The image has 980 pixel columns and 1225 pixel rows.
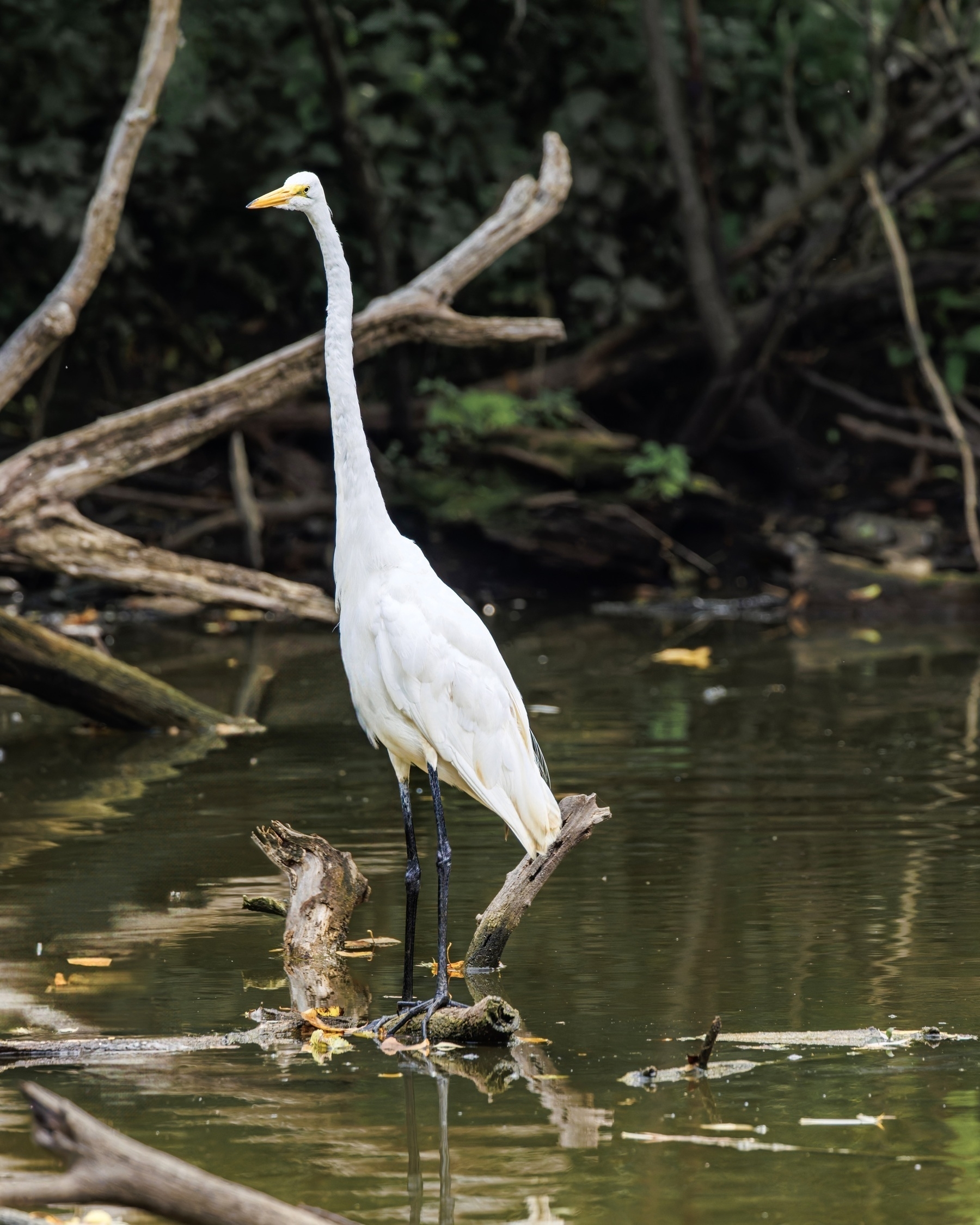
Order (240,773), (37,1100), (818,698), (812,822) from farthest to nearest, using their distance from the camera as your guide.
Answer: (818,698) → (240,773) → (812,822) → (37,1100)

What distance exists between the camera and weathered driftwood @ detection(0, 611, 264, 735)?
806 centimetres

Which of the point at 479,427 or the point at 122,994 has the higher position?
the point at 479,427

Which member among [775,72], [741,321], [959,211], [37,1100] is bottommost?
[37,1100]

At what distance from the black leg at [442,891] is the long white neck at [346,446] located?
27.1 inches

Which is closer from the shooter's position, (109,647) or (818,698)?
(818,698)

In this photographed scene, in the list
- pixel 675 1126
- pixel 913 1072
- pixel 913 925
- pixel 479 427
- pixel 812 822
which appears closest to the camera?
pixel 675 1126

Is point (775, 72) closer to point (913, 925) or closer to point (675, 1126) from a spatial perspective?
point (913, 925)

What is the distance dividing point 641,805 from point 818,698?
2834 mm

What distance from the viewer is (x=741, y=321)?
617 inches

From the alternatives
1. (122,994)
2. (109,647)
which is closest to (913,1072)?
(122,994)

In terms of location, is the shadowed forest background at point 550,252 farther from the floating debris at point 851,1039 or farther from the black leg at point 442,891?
the floating debris at point 851,1039

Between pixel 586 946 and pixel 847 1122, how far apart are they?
157 cm

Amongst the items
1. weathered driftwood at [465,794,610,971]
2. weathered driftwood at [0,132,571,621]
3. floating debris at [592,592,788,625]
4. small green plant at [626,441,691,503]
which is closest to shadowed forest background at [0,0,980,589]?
small green plant at [626,441,691,503]

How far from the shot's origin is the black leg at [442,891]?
461cm
